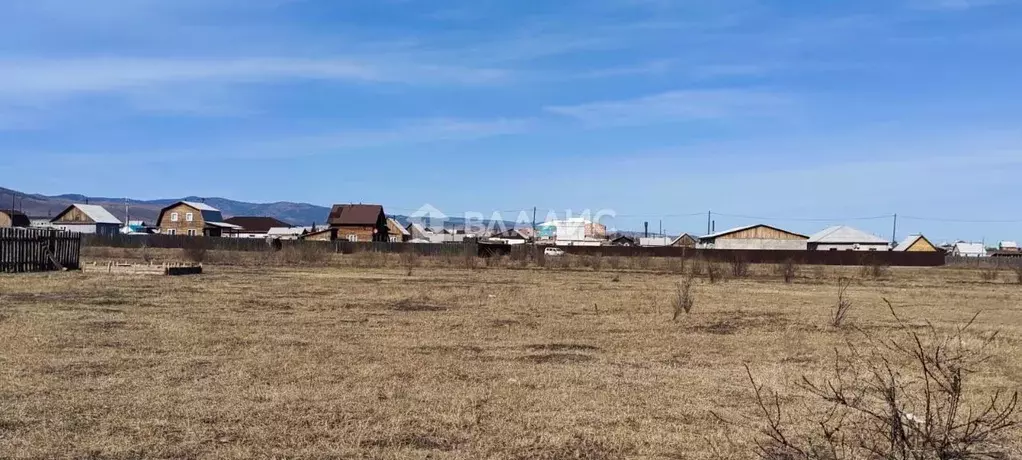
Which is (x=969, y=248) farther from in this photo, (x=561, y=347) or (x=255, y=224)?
A: (x=561, y=347)

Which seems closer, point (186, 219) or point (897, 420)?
point (897, 420)

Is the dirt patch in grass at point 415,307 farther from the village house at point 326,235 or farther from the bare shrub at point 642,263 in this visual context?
the village house at point 326,235

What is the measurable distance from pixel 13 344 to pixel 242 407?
490 cm

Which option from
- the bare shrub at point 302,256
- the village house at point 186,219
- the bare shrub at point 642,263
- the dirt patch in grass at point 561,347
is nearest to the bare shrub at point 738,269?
the bare shrub at point 642,263

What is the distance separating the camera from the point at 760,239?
81.1m

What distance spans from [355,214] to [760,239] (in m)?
41.1

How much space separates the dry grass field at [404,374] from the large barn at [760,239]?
62777 millimetres

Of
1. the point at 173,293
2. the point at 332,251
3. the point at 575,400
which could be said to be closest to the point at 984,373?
the point at 575,400

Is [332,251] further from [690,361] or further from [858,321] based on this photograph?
[690,361]

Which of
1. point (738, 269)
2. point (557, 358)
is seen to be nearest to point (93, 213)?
point (738, 269)

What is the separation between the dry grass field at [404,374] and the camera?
612cm

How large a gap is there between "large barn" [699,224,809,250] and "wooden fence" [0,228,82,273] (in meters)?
61.3

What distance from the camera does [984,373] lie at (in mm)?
9938

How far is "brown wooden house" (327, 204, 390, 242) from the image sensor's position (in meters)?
84.3
